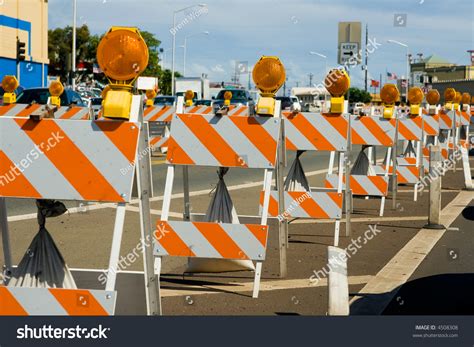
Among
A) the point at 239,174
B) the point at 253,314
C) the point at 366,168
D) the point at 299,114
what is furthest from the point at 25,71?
the point at 253,314

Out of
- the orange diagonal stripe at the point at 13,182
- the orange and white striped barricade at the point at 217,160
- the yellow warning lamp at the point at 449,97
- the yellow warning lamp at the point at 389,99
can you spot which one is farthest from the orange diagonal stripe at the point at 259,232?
the yellow warning lamp at the point at 449,97

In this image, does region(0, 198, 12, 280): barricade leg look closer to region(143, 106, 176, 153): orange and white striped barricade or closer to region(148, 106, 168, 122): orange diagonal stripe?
region(143, 106, 176, 153): orange and white striped barricade

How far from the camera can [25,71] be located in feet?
202

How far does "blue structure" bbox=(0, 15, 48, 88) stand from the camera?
57250mm

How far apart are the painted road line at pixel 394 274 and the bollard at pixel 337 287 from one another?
1.11 metres

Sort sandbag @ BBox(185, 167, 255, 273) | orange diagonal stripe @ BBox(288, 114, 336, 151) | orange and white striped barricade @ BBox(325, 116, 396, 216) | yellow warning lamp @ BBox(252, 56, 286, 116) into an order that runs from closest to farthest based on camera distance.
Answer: yellow warning lamp @ BBox(252, 56, 286, 116)
sandbag @ BBox(185, 167, 255, 273)
orange diagonal stripe @ BBox(288, 114, 336, 151)
orange and white striped barricade @ BBox(325, 116, 396, 216)

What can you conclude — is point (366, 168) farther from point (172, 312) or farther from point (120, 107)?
point (120, 107)

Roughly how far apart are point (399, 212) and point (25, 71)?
160ft

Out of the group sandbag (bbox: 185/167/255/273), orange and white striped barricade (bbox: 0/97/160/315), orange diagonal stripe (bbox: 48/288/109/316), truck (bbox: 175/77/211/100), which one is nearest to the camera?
orange diagonal stripe (bbox: 48/288/109/316)

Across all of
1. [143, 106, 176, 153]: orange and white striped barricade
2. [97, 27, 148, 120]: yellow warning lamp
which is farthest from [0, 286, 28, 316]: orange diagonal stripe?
[143, 106, 176, 153]: orange and white striped barricade

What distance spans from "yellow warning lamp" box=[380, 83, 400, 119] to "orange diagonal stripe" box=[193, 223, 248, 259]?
7.54 metres

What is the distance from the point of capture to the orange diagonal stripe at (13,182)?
606 cm

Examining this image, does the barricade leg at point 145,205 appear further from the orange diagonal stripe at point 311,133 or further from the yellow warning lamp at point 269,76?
the orange diagonal stripe at point 311,133
